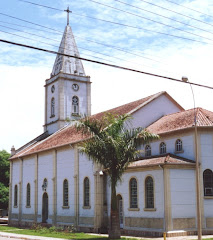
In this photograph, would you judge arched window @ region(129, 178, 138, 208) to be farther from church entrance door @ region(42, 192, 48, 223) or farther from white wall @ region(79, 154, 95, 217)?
church entrance door @ region(42, 192, 48, 223)

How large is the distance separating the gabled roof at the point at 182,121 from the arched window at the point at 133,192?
4.59 metres

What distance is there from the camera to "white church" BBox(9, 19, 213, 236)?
2855cm

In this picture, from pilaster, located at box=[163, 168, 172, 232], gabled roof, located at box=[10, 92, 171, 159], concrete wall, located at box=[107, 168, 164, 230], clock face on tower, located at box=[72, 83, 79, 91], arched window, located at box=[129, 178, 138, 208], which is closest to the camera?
pilaster, located at box=[163, 168, 172, 232]

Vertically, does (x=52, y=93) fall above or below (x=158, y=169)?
above

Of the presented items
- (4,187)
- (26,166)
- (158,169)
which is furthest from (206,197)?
Answer: (4,187)

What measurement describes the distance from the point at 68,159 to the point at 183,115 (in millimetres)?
11615

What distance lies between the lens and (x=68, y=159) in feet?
123

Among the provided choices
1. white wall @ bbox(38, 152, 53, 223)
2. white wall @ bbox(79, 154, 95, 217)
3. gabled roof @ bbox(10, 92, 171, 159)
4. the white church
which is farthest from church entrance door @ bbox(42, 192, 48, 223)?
white wall @ bbox(79, 154, 95, 217)

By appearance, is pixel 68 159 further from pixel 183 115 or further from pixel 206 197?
pixel 206 197

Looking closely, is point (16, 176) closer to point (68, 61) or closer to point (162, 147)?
point (68, 61)

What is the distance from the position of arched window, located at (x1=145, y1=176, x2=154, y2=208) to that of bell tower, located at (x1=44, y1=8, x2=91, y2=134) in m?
20.6

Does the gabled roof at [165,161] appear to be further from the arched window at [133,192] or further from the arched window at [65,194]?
the arched window at [65,194]

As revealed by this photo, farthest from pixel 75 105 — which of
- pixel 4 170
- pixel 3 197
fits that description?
pixel 4 170

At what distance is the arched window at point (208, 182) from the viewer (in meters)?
29.2
